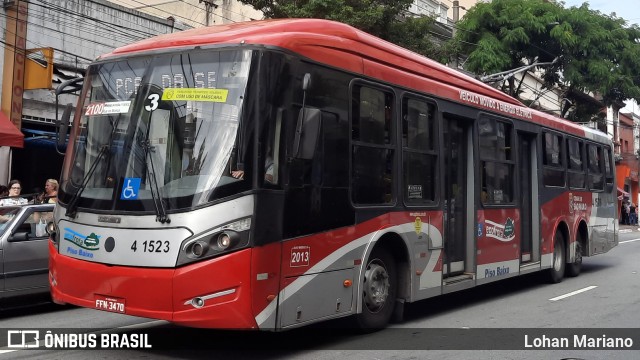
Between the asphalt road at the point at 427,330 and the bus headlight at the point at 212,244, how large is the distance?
1321 millimetres

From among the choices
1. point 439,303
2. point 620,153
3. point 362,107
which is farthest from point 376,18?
point 620,153

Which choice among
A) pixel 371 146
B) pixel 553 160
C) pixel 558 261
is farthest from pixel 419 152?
pixel 558 261

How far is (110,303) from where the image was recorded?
19.8 ft

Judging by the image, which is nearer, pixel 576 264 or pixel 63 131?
pixel 63 131

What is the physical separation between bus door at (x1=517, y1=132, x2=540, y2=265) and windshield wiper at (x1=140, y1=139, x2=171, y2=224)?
7283 mm

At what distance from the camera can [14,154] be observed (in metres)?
17.0

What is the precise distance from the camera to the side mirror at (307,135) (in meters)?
6.17

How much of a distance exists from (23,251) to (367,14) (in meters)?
11.1

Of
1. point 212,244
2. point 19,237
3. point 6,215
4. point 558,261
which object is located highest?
point 6,215

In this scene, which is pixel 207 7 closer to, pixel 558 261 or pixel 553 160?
pixel 553 160

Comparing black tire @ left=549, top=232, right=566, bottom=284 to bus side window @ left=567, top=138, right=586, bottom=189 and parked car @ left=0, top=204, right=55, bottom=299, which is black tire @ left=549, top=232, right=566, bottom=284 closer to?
bus side window @ left=567, top=138, right=586, bottom=189

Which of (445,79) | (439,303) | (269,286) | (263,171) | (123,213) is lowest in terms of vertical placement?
(439,303)

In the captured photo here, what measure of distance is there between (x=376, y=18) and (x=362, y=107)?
1043 centimetres

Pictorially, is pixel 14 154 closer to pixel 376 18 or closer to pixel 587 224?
pixel 376 18
